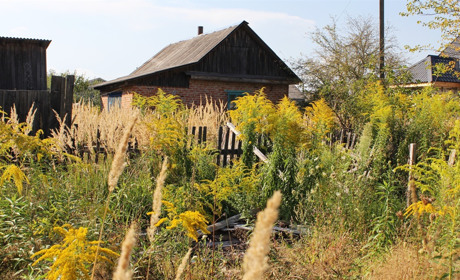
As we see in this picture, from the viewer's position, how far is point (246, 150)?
6.15 m

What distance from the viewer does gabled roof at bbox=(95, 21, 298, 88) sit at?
64.6 feet

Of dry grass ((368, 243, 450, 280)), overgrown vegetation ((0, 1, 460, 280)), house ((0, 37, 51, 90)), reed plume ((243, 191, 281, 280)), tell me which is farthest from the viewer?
house ((0, 37, 51, 90))

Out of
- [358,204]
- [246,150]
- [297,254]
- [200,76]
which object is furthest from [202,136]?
[200,76]

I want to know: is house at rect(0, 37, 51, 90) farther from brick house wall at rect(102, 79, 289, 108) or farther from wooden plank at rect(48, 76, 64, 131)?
wooden plank at rect(48, 76, 64, 131)

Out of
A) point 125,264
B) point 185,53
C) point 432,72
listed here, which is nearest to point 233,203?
point 125,264

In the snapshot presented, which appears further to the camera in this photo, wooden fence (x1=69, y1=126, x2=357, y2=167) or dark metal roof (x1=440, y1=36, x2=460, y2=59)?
dark metal roof (x1=440, y1=36, x2=460, y2=59)

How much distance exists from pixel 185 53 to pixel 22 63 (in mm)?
7364

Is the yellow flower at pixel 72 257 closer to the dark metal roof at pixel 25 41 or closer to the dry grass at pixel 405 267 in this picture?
the dry grass at pixel 405 267

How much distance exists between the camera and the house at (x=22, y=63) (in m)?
19.0

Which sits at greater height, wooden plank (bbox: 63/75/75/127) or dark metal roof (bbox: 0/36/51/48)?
dark metal roof (bbox: 0/36/51/48)

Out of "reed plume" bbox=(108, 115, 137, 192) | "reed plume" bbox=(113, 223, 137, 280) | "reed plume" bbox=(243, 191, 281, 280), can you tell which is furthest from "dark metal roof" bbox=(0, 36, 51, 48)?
"reed plume" bbox=(243, 191, 281, 280)

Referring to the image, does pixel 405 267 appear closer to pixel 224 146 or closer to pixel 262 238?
pixel 262 238

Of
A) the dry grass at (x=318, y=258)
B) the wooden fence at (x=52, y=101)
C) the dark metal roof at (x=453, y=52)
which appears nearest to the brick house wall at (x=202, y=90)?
the dark metal roof at (x=453, y=52)

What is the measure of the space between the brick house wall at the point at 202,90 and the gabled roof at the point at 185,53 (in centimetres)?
70
